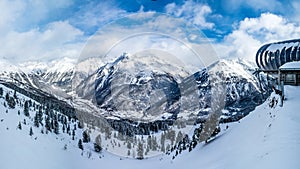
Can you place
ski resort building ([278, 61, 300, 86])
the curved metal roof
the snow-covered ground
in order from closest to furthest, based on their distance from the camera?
1. the snow-covered ground
2. ski resort building ([278, 61, 300, 86])
3. the curved metal roof

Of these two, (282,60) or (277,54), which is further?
(277,54)

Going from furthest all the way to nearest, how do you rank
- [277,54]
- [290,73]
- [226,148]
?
[277,54] → [290,73] → [226,148]

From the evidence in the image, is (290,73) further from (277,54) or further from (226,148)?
(226,148)

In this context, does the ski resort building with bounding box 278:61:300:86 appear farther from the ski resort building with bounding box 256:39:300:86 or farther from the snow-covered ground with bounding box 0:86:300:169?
the snow-covered ground with bounding box 0:86:300:169

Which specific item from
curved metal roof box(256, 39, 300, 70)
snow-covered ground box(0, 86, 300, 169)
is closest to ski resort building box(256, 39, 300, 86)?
curved metal roof box(256, 39, 300, 70)

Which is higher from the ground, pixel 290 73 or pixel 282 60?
pixel 282 60

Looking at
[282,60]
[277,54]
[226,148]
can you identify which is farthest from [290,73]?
[226,148]

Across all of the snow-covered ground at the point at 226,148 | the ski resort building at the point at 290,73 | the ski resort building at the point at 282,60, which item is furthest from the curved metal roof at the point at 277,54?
the snow-covered ground at the point at 226,148

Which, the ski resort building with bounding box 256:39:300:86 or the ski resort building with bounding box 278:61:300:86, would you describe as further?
the ski resort building with bounding box 256:39:300:86

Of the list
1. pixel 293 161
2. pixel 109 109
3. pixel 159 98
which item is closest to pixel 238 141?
pixel 293 161

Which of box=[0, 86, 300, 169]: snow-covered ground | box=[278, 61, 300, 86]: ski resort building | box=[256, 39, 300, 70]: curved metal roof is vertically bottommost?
box=[0, 86, 300, 169]: snow-covered ground
